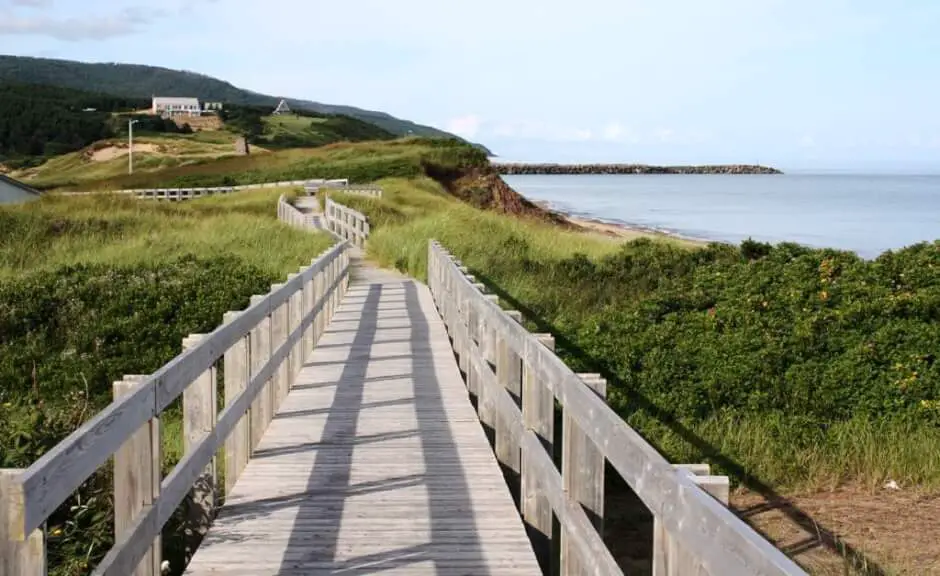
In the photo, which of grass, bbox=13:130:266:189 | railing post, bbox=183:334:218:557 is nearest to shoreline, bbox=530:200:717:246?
grass, bbox=13:130:266:189

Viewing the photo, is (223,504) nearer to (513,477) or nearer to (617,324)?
(513,477)

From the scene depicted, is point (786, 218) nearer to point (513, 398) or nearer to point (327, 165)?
point (327, 165)

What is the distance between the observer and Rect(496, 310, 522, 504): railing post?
6.83 m

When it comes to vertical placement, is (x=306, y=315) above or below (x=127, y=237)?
above

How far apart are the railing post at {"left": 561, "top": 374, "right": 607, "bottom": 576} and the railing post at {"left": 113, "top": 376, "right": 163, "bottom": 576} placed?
5.52 feet

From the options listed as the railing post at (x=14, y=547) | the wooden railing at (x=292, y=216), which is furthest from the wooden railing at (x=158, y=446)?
the wooden railing at (x=292, y=216)

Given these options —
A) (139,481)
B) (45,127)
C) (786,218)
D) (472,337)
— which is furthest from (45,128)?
(139,481)

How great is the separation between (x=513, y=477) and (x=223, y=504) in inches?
72.8

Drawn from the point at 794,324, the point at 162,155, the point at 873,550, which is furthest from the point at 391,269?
the point at 162,155

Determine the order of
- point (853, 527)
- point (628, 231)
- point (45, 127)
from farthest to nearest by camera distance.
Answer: point (45, 127), point (628, 231), point (853, 527)

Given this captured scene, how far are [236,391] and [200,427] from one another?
1.20 metres

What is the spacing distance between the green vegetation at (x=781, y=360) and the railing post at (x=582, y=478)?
5.22 meters

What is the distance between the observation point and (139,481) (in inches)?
160

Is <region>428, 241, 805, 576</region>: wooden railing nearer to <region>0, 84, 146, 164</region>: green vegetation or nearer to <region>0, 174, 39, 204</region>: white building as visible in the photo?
<region>0, 174, 39, 204</region>: white building
